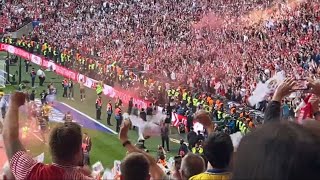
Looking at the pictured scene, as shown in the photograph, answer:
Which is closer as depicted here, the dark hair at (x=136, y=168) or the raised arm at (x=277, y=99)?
the dark hair at (x=136, y=168)

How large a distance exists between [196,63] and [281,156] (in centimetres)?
2283

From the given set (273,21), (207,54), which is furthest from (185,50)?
(273,21)

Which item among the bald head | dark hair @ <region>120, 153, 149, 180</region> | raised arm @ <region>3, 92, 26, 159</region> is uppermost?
raised arm @ <region>3, 92, 26, 159</region>

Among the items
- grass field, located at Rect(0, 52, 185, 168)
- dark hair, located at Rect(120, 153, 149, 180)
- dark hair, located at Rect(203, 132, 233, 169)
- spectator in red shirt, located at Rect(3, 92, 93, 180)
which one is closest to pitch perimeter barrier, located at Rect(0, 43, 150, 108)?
grass field, located at Rect(0, 52, 185, 168)

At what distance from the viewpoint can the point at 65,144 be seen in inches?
102

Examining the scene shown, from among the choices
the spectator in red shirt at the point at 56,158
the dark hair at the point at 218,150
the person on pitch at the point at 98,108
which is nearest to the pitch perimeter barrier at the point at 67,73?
the person on pitch at the point at 98,108

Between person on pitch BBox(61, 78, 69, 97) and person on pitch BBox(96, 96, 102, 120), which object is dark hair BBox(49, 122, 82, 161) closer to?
person on pitch BBox(96, 96, 102, 120)

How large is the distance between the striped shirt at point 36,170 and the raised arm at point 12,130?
5 cm

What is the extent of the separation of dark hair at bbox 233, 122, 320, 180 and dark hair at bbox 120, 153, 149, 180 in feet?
5.52

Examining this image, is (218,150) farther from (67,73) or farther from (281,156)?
(67,73)

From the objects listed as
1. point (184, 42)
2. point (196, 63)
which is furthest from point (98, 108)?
point (184, 42)

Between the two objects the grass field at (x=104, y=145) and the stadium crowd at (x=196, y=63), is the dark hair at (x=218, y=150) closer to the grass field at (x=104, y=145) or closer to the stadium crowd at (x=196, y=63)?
the stadium crowd at (x=196, y=63)

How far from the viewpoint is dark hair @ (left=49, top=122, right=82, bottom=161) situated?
101 inches

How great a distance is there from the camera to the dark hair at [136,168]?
2898 mm
